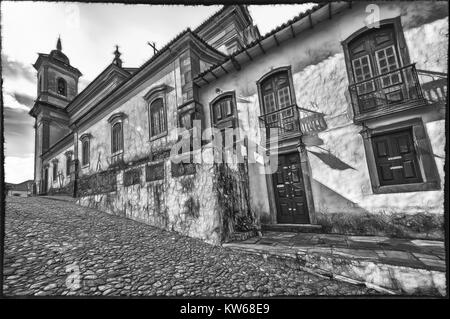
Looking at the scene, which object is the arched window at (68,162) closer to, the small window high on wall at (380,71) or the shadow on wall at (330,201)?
the shadow on wall at (330,201)

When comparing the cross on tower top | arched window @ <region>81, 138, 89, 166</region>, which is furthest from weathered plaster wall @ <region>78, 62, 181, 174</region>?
the cross on tower top

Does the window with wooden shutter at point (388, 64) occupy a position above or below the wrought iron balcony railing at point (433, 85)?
above

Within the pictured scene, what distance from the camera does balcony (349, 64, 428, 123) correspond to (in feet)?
15.9

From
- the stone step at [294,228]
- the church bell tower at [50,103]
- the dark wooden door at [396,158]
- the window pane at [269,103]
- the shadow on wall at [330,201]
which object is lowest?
the stone step at [294,228]

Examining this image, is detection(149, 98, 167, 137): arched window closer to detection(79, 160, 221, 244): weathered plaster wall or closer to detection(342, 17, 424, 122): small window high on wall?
detection(79, 160, 221, 244): weathered plaster wall

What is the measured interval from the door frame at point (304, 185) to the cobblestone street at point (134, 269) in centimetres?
297

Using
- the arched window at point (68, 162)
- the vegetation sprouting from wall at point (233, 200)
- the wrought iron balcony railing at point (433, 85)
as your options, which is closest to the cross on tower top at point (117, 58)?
the arched window at point (68, 162)

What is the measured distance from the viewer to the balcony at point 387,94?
4848mm

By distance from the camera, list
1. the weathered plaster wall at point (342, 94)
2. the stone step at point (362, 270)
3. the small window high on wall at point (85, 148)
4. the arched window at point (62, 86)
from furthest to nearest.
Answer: the arched window at point (62, 86) → the small window high on wall at point (85, 148) → the weathered plaster wall at point (342, 94) → the stone step at point (362, 270)

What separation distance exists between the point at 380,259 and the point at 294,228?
9.93 ft

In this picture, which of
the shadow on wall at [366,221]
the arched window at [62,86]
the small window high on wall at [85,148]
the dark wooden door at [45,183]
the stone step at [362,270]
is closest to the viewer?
the stone step at [362,270]

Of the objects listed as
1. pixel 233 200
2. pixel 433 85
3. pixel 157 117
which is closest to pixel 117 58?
pixel 157 117
